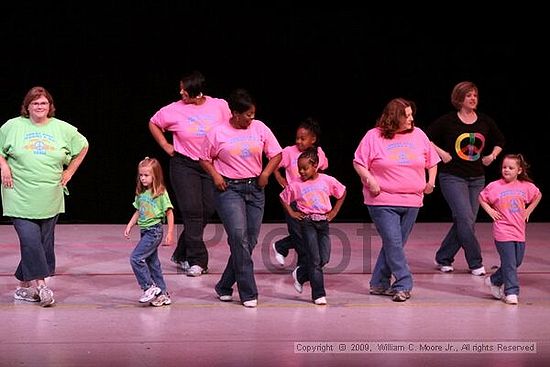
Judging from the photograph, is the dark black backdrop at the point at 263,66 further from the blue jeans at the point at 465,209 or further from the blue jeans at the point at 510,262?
the blue jeans at the point at 510,262

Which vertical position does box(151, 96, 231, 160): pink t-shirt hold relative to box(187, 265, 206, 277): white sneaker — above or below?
above

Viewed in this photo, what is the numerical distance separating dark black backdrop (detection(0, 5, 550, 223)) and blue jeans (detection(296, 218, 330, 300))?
4.30m

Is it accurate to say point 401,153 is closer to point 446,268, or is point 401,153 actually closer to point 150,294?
point 446,268

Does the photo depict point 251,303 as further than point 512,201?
No

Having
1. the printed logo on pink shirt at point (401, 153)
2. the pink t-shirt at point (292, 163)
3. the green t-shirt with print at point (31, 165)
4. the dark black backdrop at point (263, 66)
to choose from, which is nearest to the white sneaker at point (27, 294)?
the green t-shirt with print at point (31, 165)

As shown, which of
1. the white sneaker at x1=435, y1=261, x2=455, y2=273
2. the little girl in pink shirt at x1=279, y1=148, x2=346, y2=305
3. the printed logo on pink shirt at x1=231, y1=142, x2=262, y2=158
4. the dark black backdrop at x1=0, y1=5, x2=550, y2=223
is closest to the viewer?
the printed logo on pink shirt at x1=231, y1=142, x2=262, y2=158

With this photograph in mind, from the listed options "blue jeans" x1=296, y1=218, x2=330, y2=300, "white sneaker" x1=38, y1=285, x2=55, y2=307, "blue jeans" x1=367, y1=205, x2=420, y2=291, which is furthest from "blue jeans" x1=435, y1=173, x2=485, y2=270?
"white sneaker" x1=38, y1=285, x2=55, y2=307

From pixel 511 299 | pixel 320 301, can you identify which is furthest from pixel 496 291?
pixel 320 301

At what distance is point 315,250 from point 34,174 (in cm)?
202

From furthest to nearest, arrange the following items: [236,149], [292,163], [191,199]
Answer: [191,199]
[292,163]
[236,149]

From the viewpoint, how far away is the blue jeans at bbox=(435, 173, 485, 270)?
9.19 metres

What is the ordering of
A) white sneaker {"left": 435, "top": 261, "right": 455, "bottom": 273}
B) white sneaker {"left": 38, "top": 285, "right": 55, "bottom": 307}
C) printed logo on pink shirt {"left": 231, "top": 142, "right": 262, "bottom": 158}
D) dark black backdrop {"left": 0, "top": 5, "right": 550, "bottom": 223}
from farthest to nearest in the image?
dark black backdrop {"left": 0, "top": 5, "right": 550, "bottom": 223}
white sneaker {"left": 435, "top": 261, "right": 455, "bottom": 273}
white sneaker {"left": 38, "top": 285, "right": 55, "bottom": 307}
printed logo on pink shirt {"left": 231, "top": 142, "right": 262, "bottom": 158}

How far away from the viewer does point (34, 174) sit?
7.90 m

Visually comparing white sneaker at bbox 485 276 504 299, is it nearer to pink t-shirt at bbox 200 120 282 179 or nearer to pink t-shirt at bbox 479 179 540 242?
pink t-shirt at bbox 479 179 540 242
